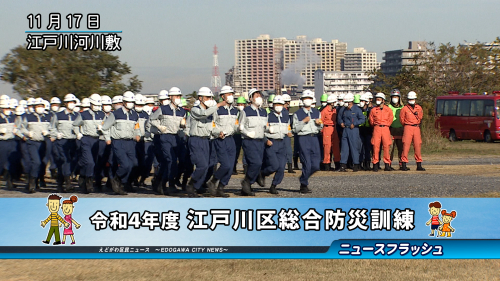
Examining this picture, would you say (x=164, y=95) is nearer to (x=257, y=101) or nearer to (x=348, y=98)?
(x=257, y=101)

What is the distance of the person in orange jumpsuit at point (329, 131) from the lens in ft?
66.6

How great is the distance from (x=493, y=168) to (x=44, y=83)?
1559cm

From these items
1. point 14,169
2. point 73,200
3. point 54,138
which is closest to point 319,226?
point 73,200

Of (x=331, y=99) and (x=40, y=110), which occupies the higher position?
(x=331, y=99)

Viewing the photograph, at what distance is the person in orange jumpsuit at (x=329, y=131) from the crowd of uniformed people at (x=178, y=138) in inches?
1.5

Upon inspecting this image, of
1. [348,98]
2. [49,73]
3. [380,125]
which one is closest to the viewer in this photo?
[380,125]

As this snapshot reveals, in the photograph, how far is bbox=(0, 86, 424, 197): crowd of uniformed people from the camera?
14305mm

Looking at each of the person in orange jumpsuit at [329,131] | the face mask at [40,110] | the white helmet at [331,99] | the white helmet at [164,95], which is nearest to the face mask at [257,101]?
the white helmet at [164,95]

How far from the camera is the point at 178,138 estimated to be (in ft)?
50.2

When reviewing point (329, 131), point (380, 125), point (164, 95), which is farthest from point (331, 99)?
point (164, 95)
